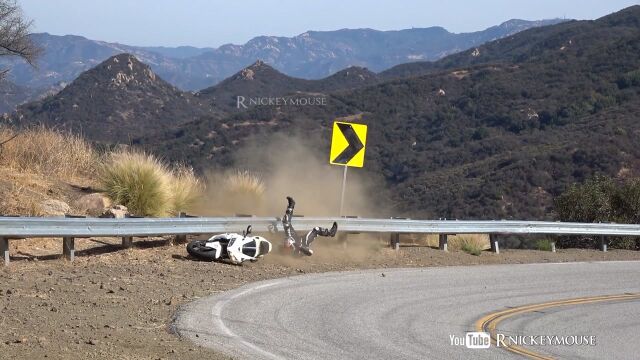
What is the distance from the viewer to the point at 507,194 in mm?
51719

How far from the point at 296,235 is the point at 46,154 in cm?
702

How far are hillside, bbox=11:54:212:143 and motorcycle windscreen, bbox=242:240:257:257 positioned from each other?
74.7m

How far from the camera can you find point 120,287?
1233 cm

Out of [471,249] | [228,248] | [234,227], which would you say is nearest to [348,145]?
[471,249]

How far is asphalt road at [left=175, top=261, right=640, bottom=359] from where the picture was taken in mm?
9781

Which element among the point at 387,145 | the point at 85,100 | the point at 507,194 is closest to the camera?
the point at 507,194

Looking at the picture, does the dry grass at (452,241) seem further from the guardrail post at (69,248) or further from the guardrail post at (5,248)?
the guardrail post at (5,248)

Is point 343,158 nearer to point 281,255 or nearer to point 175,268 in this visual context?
point 281,255

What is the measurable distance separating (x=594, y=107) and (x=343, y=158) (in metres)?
67.3

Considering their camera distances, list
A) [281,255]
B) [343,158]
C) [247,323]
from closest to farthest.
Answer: [247,323] → [281,255] → [343,158]

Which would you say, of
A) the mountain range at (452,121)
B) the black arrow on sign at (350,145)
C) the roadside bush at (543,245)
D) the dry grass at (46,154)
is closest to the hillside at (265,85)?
the mountain range at (452,121)

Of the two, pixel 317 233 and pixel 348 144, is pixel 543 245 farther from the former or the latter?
pixel 317 233

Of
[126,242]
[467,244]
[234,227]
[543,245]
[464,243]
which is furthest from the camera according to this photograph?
[543,245]

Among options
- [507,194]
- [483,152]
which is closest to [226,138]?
[483,152]
